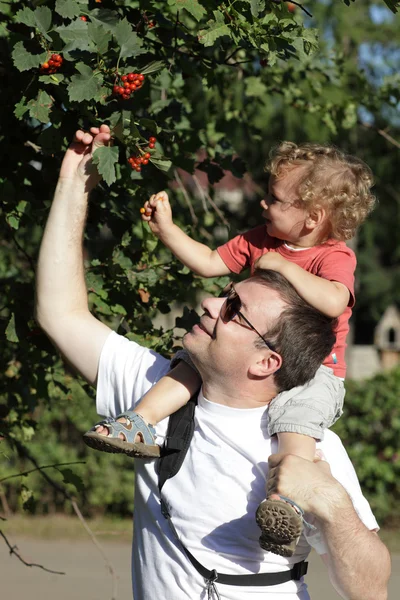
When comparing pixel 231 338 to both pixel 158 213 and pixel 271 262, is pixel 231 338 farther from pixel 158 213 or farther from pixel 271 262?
pixel 158 213

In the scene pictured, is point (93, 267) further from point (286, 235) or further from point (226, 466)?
point (226, 466)

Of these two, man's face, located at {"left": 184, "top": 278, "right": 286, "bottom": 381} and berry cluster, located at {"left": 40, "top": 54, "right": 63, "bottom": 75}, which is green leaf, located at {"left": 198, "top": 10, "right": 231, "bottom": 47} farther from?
man's face, located at {"left": 184, "top": 278, "right": 286, "bottom": 381}

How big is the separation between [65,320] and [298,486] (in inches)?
33.2

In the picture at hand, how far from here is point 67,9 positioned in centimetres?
224

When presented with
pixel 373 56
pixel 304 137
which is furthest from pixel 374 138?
pixel 373 56

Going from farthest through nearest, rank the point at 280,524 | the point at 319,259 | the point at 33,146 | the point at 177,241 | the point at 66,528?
1. the point at 66,528
2. the point at 33,146
3. the point at 177,241
4. the point at 319,259
5. the point at 280,524

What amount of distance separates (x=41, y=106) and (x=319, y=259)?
89cm

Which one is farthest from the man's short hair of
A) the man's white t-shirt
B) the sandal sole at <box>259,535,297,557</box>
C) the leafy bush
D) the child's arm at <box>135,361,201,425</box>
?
the leafy bush

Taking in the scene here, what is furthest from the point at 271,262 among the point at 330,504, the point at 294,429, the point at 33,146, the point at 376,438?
the point at 376,438

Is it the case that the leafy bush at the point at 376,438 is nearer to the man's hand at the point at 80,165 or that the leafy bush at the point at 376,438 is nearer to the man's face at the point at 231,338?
the man's face at the point at 231,338

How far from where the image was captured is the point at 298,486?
2.01m

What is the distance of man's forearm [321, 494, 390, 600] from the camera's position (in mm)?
2014

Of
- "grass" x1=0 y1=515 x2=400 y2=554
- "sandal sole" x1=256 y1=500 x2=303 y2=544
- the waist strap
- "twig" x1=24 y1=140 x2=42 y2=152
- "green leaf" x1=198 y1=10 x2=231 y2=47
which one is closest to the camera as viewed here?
"sandal sole" x1=256 y1=500 x2=303 y2=544

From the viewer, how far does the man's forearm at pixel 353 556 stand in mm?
2014
